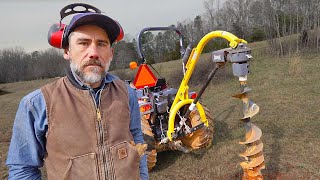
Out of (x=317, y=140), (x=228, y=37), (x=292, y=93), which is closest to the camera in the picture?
(x=228, y=37)

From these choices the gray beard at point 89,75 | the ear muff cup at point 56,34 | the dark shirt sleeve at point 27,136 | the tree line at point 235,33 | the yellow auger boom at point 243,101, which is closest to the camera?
the dark shirt sleeve at point 27,136

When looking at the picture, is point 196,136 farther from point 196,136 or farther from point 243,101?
point 243,101

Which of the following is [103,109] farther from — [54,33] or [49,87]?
[54,33]

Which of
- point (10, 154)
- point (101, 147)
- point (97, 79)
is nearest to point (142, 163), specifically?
point (101, 147)

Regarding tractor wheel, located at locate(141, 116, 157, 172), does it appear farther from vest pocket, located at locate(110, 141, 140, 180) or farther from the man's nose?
the man's nose

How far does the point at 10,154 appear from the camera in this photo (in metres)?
1.51

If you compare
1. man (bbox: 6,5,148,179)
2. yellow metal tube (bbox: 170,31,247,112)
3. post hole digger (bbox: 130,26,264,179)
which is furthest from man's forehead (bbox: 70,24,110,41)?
post hole digger (bbox: 130,26,264,179)

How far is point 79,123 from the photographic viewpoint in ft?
5.13

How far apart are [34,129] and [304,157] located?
381cm

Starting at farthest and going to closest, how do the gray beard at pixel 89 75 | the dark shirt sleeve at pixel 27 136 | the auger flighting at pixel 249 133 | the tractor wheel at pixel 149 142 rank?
1. the tractor wheel at pixel 149 142
2. the auger flighting at pixel 249 133
3. the gray beard at pixel 89 75
4. the dark shirt sleeve at pixel 27 136

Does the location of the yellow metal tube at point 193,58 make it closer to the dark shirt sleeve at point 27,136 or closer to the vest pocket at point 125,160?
the vest pocket at point 125,160

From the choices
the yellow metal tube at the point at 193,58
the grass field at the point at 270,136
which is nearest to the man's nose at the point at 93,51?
the yellow metal tube at the point at 193,58

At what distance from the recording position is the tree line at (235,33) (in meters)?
14.9

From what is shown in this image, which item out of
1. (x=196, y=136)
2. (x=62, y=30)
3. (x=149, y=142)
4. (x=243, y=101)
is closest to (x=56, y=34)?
(x=62, y=30)
